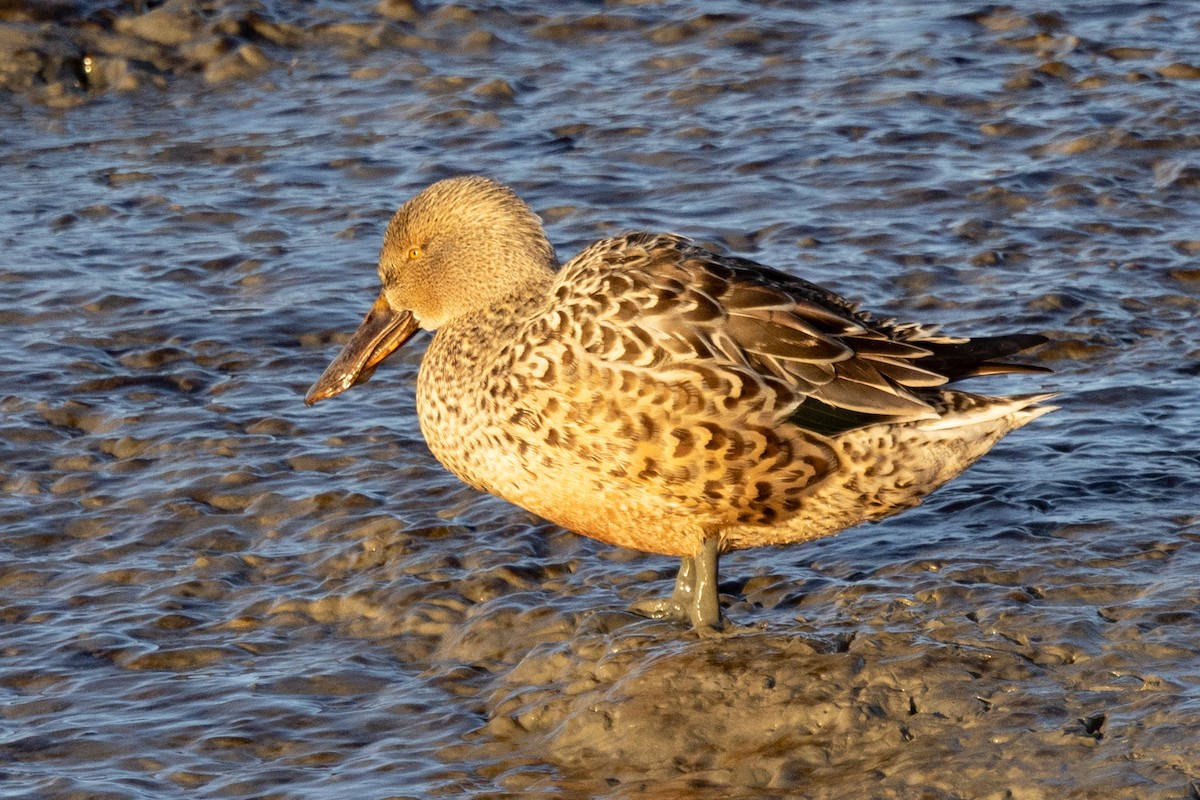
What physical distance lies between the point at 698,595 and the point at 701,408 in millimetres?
651

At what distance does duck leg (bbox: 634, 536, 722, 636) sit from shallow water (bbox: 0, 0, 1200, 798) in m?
0.09

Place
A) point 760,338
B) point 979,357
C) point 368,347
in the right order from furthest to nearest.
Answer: point 368,347, point 979,357, point 760,338

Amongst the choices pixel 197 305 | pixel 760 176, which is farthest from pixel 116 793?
pixel 760 176

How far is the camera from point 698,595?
17.0ft

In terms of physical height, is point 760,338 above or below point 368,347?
above

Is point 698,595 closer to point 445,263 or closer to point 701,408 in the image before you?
point 701,408

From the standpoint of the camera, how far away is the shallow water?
4.59 m

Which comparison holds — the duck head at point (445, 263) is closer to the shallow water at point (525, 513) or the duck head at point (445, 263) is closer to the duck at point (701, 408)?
the duck at point (701, 408)

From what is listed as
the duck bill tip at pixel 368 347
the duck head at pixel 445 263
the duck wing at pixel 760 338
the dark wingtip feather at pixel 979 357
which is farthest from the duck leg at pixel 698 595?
the duck bill tip at pixel 368 347

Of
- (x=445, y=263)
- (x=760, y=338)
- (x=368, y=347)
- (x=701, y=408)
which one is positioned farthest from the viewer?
(x=368, y=347)

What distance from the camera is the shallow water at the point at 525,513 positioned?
459cm

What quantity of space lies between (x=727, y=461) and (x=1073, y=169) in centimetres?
426

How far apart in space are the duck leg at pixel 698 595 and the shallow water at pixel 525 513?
3.7 inches

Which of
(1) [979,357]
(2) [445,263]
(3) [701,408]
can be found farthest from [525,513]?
(1) [979,357]
